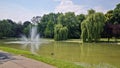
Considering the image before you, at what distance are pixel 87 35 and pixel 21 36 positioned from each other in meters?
43.9

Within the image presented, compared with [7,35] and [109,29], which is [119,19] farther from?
[7,35]

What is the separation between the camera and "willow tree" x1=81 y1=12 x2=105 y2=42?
49781mm

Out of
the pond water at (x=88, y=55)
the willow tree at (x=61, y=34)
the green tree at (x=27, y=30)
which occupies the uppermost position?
the green tree at (x=27, y=30)

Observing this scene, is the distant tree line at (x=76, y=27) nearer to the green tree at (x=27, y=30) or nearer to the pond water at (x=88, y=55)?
the green tree at (x=27, y=30)

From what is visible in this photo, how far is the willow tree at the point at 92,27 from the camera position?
163ft

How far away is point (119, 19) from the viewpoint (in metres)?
62.3

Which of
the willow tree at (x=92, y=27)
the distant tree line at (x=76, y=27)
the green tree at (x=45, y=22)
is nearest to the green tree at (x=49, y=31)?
the distant tree line at (x=76, y=27)

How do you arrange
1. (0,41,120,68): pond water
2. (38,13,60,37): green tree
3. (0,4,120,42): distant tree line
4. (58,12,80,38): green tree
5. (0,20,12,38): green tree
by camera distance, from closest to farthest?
1. (0,41,120,68): pond water
2. (0,4,120,42): distant tree line
3. (58,12,80,38): green tree
4. (0,20,12,38): green tree
5. (38,13,60,37): green tree

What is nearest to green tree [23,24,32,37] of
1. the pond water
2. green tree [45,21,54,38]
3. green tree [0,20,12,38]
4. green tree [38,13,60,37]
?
green tree [38,13,60,37]

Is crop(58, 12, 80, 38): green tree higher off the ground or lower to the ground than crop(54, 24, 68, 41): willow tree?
higher

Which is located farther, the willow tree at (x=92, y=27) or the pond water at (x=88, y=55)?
the willow tree at (x=92, y=27)

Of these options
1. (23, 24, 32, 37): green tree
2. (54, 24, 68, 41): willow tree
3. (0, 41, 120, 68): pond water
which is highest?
(23, 24, 32, 37): green tree

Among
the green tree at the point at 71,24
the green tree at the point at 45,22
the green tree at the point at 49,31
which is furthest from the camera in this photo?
the green tree at the point at 45,22

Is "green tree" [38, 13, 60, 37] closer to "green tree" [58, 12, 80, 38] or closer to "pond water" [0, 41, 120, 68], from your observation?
"green tree" [58, 12, 80, 38]
